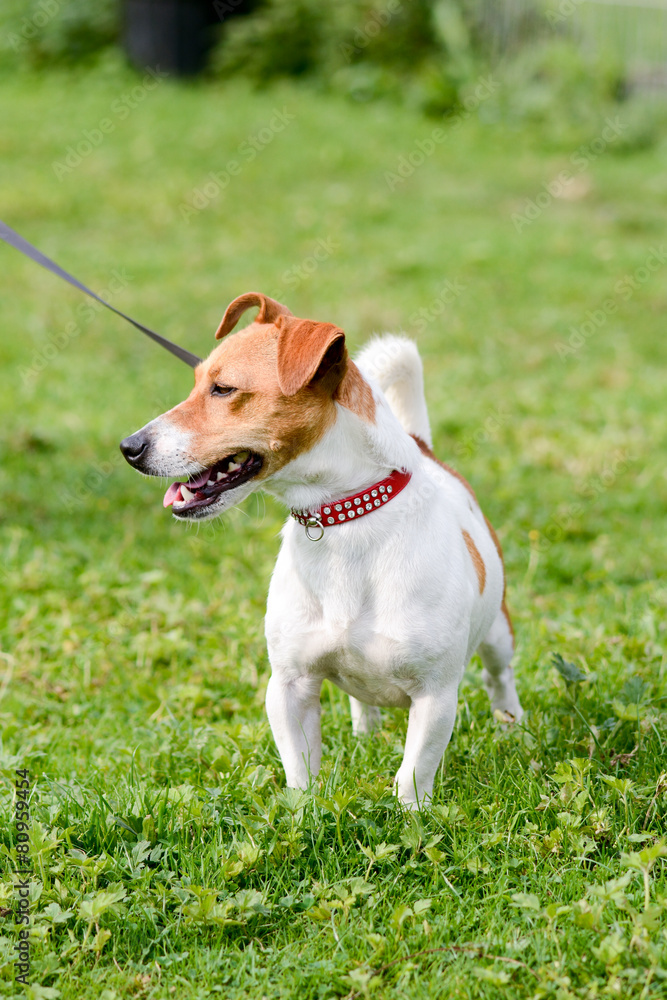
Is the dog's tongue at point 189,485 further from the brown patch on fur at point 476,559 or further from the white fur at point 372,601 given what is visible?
the brown patch on fur at point 476,559

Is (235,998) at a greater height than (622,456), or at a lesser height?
greater

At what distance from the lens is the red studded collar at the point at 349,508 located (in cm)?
291

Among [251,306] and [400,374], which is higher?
[251,306]

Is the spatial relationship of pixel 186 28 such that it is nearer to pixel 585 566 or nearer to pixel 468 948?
pixel 585 566

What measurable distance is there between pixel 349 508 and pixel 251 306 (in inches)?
31.0

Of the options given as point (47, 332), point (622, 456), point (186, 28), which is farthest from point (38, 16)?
point (622, 456)

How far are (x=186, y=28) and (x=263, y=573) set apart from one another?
1447 cm

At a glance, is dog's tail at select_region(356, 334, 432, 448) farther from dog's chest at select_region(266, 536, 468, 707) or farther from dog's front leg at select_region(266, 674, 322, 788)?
dog's front leg at select_region(266, 674, 322, 788)

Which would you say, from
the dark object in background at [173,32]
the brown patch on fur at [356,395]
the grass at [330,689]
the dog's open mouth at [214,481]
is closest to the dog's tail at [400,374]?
the brown patch on fur at [356,395]

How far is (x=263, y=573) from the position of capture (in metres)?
5.24

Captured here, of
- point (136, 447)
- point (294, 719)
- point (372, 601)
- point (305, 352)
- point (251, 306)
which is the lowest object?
point (294, 719)

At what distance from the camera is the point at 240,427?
111 inches

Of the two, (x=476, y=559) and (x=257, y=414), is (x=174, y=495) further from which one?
(x=476, y=559)

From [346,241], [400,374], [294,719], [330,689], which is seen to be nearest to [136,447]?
[294,719]
